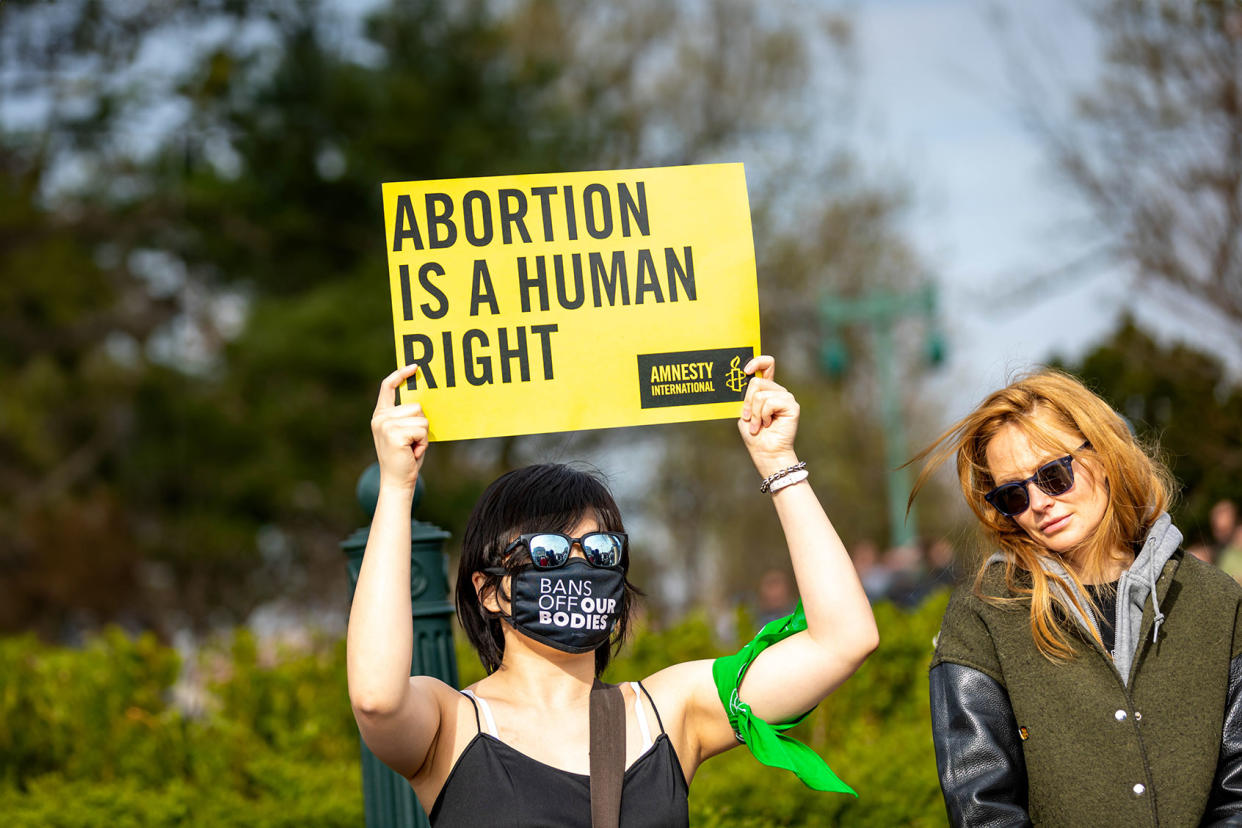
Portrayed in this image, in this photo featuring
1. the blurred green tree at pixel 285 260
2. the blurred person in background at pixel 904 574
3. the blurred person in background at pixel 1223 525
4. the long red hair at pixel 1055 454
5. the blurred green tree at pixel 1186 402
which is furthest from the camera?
the blurred green tree at pixel 285 260

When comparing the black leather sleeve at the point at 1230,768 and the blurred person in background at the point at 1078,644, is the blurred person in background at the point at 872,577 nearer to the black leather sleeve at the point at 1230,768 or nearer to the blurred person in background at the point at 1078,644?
the blurred person in background at the point at 1078,644

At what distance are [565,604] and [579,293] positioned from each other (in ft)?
2.37

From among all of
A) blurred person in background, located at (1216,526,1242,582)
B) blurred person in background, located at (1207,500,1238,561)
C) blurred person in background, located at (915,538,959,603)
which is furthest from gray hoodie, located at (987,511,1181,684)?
blurred person in background, located at (1207,500,1238,561)

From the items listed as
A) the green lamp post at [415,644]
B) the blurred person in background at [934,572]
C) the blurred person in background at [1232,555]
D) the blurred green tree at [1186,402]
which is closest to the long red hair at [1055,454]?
the green lamp post at [415,644]

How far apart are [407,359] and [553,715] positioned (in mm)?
787

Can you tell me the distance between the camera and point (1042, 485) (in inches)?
109

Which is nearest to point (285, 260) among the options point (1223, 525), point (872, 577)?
point (872, 577)

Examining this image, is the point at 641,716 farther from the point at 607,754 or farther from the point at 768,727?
the point at 768,727

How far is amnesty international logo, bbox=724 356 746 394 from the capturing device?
2.81 metres

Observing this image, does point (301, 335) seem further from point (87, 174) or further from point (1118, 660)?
point (1118, 660)

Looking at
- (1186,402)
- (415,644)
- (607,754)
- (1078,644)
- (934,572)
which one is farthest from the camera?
(1186,402)

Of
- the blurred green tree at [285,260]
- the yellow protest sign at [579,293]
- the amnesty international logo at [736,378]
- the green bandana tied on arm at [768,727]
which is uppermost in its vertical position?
the blurred green tree at [285,260]

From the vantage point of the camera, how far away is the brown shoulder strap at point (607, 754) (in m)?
2.40

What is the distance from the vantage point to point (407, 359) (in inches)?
109
